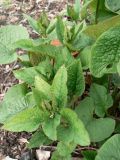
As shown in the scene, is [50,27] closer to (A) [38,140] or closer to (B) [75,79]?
(B) [75,79]

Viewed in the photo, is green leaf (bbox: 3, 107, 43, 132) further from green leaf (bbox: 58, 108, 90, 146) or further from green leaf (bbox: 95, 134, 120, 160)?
green leaf (bbox: 95, 134, 120, 160)

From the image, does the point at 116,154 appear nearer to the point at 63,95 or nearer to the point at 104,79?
the point at 63,95

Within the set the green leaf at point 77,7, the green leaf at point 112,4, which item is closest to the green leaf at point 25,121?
the green leaf at point 112,4

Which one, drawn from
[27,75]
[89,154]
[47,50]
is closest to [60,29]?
[47,50]

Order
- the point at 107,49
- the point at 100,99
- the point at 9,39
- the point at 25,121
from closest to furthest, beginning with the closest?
1. the point at 107,49
2. the point at 25,121
3. the point at 100,99
4. the point at 9,39

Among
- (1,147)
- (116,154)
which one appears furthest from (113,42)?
(1,147)

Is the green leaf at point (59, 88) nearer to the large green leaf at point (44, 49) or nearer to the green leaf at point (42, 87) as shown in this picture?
the green leaf at point (42, 87)
